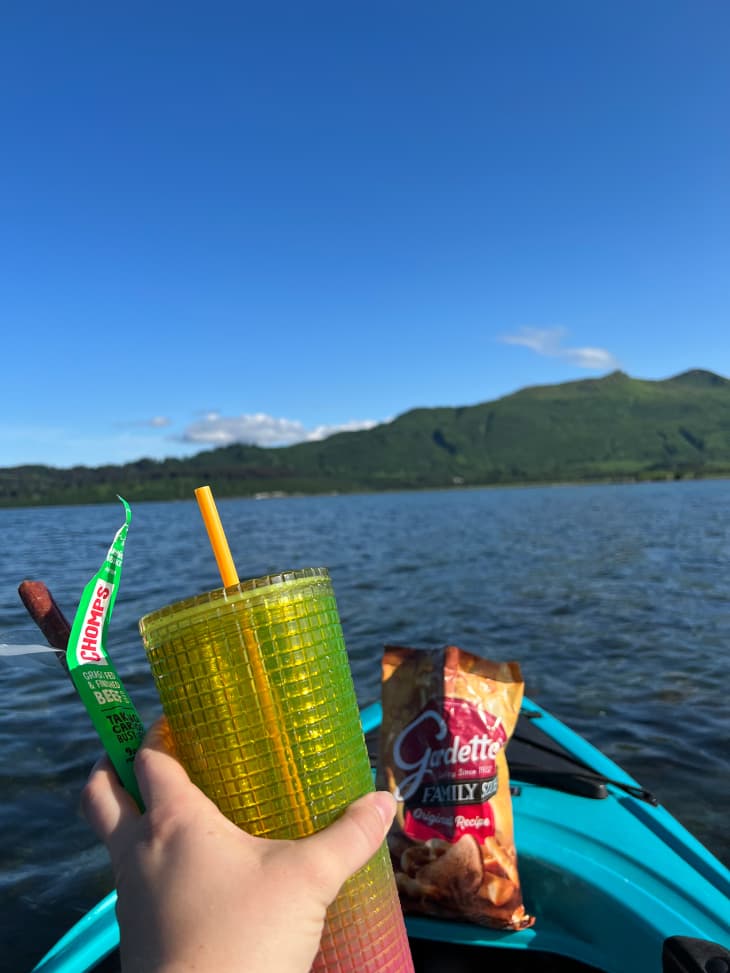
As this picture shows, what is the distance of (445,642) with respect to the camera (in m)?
12.1

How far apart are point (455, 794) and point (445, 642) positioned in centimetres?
942

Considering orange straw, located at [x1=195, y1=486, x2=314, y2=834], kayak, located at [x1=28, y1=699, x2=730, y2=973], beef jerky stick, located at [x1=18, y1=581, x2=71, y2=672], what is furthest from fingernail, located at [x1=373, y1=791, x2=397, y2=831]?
kayak, located at [x1=28, y1=699, x2=730, y2=973]

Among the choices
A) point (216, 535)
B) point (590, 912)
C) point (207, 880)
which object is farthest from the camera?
point (590, 912)

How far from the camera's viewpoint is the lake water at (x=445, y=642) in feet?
13.6

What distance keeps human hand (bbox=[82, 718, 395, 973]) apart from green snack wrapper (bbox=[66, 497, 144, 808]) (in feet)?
0.21

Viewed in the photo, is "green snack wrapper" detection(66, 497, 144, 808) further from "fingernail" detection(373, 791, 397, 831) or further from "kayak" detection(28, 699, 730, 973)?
"kayak" detection(28, 699, 730, 973)

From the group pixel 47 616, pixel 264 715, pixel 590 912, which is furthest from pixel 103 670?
pixel 590 912

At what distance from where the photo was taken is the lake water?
414 centimetres

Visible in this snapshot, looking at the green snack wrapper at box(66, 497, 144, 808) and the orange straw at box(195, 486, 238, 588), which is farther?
the orange straw at box(195, 486, 238, 588)

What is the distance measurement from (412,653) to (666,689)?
23.7ft

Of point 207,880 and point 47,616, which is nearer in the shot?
point 207,880

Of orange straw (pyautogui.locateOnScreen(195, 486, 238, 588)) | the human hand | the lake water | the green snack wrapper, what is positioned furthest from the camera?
the lake water

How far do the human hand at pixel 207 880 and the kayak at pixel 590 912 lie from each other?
7.65 feet

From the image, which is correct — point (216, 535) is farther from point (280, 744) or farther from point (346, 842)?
point (346, 842)
